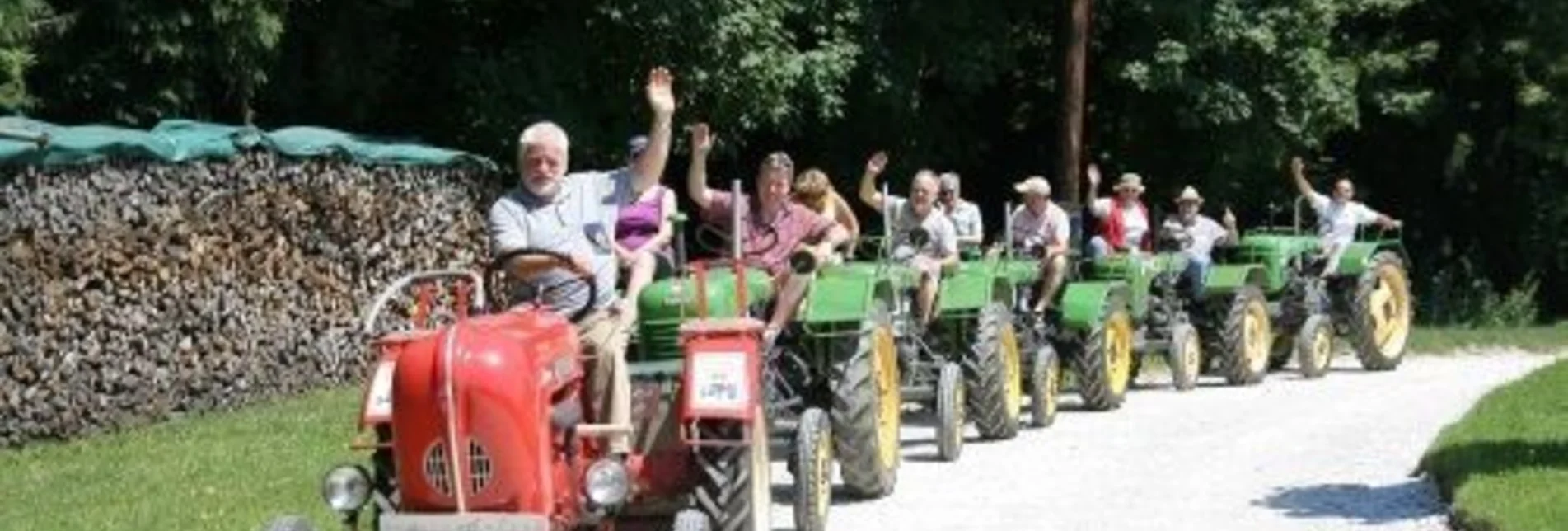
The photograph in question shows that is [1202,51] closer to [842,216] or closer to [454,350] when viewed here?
[842,216]

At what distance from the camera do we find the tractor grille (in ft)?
26.7

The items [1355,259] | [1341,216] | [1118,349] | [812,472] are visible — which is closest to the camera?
[812,472]

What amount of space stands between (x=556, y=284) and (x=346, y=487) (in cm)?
112

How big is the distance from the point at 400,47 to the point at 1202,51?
9.36 metres

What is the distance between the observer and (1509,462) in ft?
40.3

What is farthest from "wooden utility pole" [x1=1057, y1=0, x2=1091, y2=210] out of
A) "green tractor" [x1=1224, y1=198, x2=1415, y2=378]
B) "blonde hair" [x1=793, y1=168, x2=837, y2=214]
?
"blonde hair" [x1=793, y1=168, x2=837, y2=214]

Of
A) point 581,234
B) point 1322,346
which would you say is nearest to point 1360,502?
point 581,234

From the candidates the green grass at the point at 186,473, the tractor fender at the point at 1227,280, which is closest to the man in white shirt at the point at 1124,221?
the tractor fender at the point at 1227,280

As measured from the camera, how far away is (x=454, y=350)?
808 centimetres

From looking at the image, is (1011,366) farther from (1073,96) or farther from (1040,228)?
(1073,96)

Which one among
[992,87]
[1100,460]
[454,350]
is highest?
[992,87]

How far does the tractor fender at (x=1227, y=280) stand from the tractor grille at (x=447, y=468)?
42.9 ft

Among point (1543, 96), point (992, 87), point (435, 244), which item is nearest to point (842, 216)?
point (435, 244)

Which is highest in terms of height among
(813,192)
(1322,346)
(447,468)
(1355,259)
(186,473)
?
(813,192)
